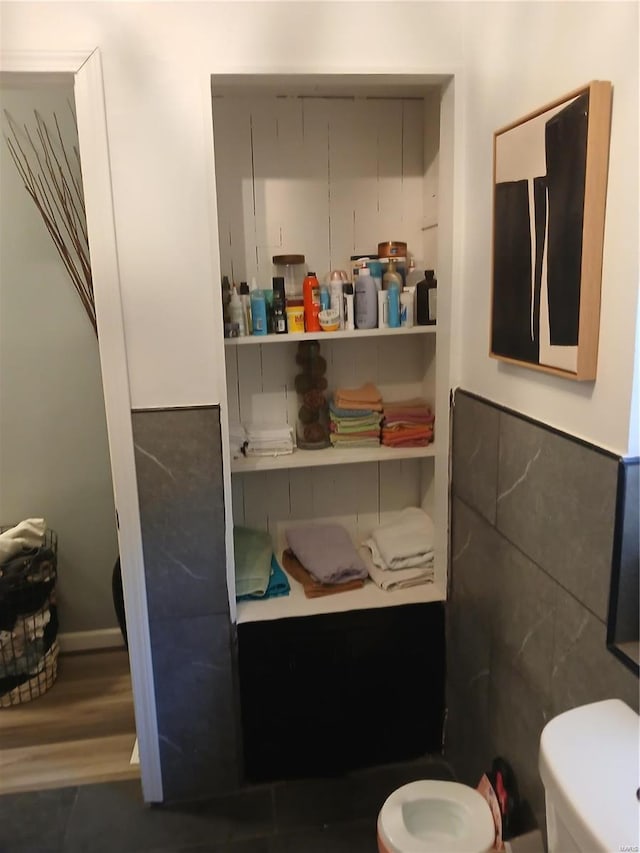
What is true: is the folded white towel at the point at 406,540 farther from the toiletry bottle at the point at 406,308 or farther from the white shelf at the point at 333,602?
the toiletry bottle at the point at 406,308

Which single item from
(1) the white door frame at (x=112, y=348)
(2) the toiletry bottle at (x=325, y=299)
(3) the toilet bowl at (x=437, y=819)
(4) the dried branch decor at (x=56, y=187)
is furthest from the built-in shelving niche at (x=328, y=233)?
(4) the dried branch decor at (x=56, y=187)

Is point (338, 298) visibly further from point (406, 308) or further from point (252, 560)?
point (252, 560)

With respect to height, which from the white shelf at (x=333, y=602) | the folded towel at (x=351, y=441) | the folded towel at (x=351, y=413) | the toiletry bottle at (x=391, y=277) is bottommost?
the white shelf at (x=333, y=602)

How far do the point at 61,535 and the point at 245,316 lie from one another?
1.38 metres

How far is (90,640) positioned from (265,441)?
4.51ft

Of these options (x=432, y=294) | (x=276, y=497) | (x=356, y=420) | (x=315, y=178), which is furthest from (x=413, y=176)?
(x=276, y=497)

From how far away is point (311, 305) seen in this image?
200 cm

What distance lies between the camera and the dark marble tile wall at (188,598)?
5.94 feet

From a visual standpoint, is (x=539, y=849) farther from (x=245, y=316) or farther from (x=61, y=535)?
(x=61, y=535)

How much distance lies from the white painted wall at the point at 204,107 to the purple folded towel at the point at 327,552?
0.66 m

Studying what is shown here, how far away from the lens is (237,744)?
80.7 inches

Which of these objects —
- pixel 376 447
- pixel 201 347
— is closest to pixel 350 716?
pixel 376 447

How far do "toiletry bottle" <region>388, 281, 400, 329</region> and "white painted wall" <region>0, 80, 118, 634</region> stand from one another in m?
1.22

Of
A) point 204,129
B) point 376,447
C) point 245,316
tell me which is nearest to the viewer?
point 204,129
